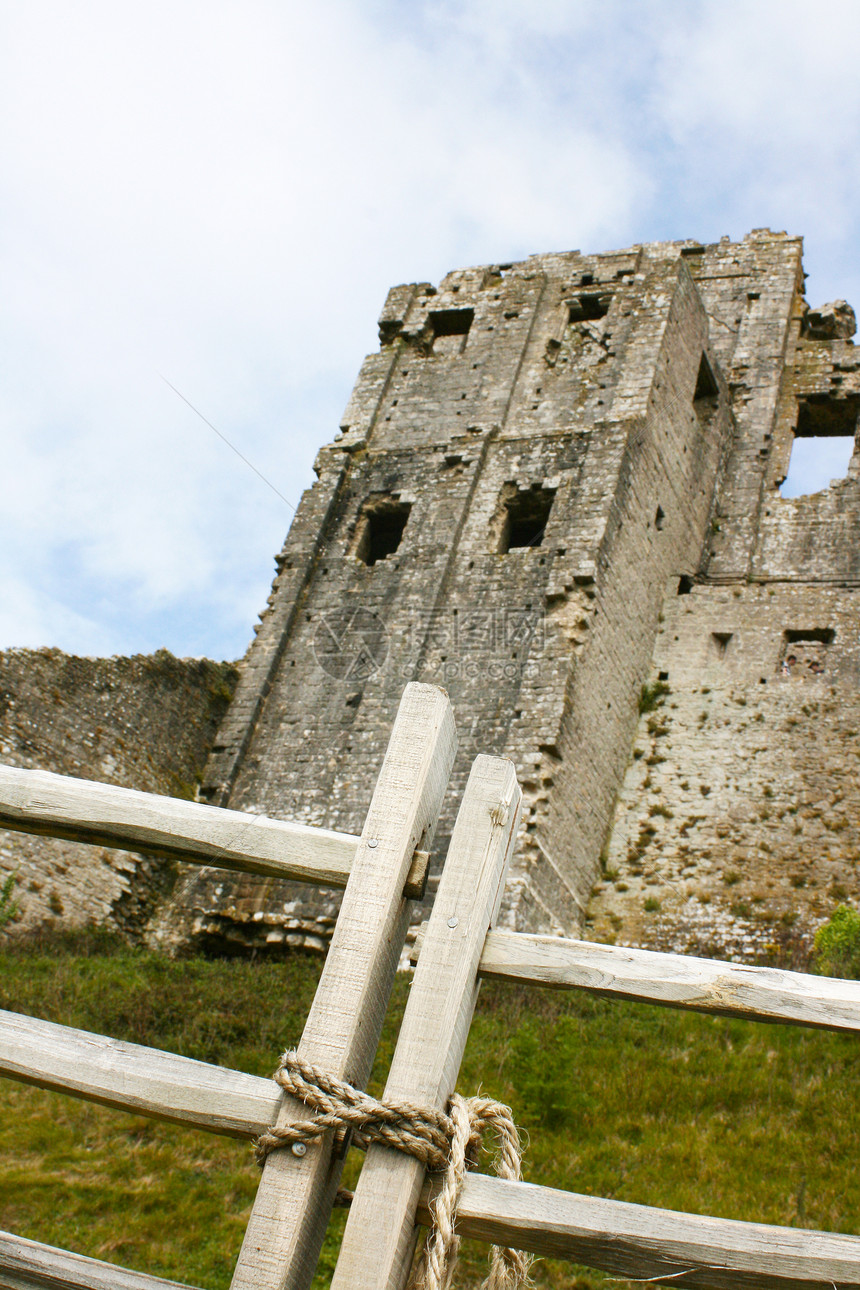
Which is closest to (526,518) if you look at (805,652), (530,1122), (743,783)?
(805,652)

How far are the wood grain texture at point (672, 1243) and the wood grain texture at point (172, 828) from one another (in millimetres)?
781

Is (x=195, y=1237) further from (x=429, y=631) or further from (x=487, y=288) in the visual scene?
(x=487, y=288)

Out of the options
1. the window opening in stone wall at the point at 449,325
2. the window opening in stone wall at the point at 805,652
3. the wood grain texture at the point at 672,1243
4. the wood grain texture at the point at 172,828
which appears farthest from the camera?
the window opening in stone wall at the point at 449,325

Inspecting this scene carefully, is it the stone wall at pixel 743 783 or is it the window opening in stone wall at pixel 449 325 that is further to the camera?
the window opening in stone wall at pixel 449 325

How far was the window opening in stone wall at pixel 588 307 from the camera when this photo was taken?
16719 millimetres

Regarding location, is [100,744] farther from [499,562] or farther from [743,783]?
[743,783]

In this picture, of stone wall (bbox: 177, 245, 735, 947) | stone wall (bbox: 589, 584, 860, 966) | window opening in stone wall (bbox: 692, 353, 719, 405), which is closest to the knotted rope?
stone wall (bbox: 177, 245, 735, 947)

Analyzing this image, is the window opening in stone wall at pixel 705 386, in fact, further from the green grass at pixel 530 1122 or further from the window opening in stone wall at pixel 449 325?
the green grass at pixel 530 1122

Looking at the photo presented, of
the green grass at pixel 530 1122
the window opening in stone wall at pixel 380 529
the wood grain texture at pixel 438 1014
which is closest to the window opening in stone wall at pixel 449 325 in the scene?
the window opening in stone wall at pixel 380 529

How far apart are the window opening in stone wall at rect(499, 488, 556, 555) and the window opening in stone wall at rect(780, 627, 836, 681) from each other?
3522 millimetres

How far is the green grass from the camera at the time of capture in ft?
19.1

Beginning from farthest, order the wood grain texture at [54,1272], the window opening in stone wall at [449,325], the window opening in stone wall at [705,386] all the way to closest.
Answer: the window opening in stone wall at [705,386], the window opening in stone wall at [449,325], the wood grain texture at [54,1272]

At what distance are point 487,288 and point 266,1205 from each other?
1698cm

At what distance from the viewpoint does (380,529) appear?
1580cm
